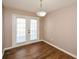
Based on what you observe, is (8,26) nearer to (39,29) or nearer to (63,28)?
(39,29)

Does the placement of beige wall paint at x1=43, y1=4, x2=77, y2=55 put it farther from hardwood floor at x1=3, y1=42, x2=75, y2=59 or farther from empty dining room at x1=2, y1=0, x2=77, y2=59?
hardwood floor at x1=3, y1=42, x2=75, y2=59

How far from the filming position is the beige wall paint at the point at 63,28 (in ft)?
11.7

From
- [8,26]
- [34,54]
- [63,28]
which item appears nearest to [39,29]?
[63,28]

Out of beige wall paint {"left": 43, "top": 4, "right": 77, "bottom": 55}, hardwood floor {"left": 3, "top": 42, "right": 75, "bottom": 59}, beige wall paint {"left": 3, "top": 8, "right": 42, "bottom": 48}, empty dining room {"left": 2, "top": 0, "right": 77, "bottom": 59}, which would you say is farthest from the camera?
beige wall paint {"left": 3, "top": 8, "right": 42, "bottom": 48}

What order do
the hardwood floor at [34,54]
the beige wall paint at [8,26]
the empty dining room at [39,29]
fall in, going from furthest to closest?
1. the beige wall paint at [8,26]
2. the empty dining room at [39,29]
3. the hardwood floor at [34,54]

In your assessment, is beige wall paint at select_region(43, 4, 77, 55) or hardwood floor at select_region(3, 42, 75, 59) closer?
hardwood floor at select_region(3, 42, 75, 59)

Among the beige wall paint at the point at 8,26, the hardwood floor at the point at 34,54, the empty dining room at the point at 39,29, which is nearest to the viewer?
the hardwood floor at the point at 34,54

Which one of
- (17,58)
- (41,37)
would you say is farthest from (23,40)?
(17,58)

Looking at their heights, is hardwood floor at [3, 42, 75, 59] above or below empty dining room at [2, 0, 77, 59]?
below

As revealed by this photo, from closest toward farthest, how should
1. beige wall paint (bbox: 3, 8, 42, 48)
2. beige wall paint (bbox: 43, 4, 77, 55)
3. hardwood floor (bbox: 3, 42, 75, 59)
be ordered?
hardwood floor (bbox: 3, 42, 75, 59) < beige wall paint (bbox: 43, 4, 77, 55) < beige wall paint (bbox: 3, 8, 42, 48)

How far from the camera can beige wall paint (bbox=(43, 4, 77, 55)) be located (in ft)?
11.7

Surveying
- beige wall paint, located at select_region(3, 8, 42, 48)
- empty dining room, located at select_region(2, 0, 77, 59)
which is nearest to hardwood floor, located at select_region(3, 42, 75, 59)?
empty dining room, located at select_region(2, 0, 77, 59)

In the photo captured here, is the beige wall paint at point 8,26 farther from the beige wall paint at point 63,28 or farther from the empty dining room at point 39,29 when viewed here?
the beige wall paint at point 63,28

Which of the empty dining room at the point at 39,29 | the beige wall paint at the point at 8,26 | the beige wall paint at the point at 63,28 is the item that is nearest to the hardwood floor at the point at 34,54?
the empty dining room at the point at 39,29
